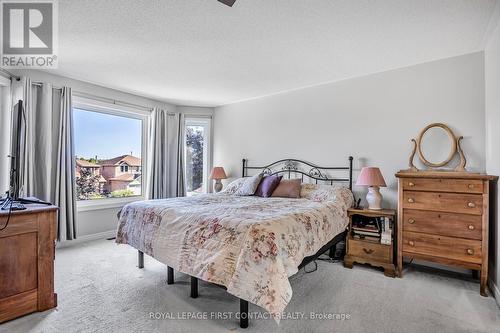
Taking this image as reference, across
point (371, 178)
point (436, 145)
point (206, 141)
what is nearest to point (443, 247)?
point (371, 178)

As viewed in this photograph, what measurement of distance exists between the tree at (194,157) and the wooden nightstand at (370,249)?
326 cm

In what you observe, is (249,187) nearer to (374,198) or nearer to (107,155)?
(374,198)

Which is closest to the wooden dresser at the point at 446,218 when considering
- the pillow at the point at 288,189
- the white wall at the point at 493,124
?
Answer: the white wall at the point at 493,124

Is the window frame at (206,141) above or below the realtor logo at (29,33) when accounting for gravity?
below

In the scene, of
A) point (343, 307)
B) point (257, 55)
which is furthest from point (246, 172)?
point (343, 307)

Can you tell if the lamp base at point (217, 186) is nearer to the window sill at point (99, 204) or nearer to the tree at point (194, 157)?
the tree at point (194, 157)

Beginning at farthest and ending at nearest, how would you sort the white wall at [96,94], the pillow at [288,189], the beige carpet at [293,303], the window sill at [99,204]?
the window sill at [99,204], the white wall at [96,94], the pillow at [288,189], the beige carpet at [293,303]

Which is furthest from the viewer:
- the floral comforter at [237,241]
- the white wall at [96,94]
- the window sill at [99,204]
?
the window sill at [99,204]

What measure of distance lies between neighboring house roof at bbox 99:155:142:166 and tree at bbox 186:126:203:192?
1001 millimetres

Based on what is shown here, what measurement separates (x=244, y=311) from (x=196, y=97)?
12.2 ft

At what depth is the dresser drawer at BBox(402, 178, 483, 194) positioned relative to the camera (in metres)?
2.36

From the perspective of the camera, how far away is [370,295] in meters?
2.29

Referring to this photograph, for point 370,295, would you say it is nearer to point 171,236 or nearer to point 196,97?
point 171,236

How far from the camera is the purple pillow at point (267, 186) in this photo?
3584 mm
